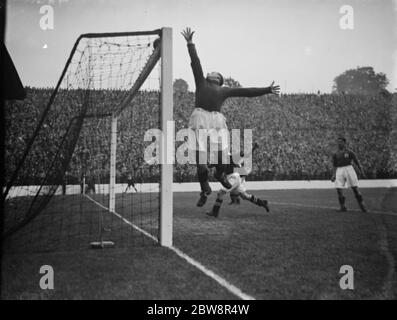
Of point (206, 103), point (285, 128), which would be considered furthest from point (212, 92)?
point (285, 128)

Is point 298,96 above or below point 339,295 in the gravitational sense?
above

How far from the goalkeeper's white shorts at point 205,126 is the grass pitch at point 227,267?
4.66 ft

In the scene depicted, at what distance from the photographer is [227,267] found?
13.1 ft

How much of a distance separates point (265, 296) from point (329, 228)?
4000mm

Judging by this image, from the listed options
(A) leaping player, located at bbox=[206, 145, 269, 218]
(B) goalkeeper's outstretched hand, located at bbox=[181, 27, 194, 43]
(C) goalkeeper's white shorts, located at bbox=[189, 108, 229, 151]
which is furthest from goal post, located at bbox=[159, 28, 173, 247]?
(A) leaping player, located at bbox=[206, 145, 269, 218]

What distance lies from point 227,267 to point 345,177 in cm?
775

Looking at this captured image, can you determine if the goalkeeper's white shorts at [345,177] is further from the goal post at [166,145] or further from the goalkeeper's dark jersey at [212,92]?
the goal post at [166,145]

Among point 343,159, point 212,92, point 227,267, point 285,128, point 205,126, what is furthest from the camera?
point 285,128

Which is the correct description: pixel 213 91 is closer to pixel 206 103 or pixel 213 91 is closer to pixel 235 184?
pixel 206 103

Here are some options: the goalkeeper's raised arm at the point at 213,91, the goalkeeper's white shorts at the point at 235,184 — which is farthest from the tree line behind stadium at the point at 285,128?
the goalkeeper's raised arm at the point at 213,91

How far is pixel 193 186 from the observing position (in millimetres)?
20531

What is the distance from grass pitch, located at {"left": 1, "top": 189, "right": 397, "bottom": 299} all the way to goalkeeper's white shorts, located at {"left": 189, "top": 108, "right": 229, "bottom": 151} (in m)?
1.42
